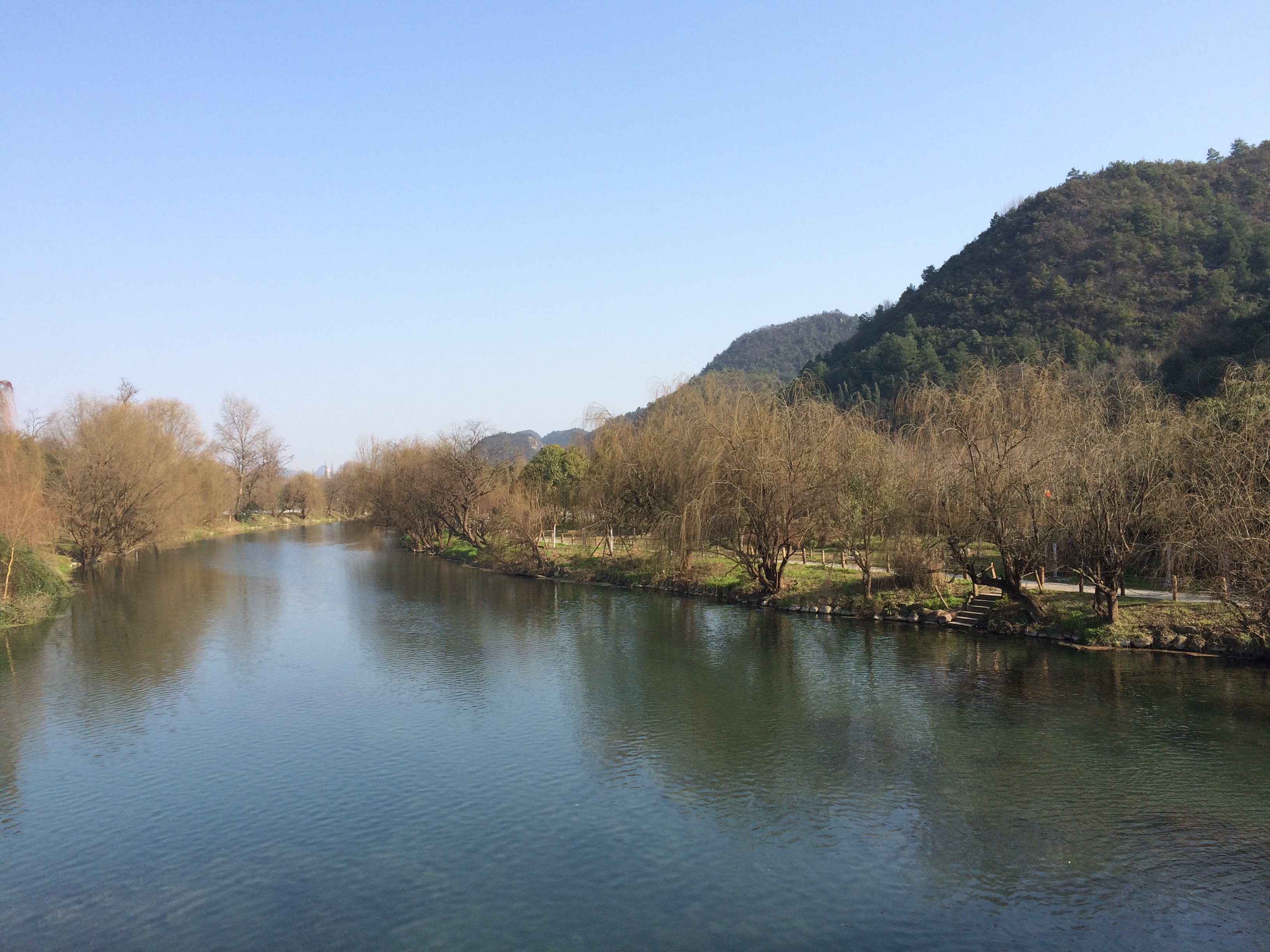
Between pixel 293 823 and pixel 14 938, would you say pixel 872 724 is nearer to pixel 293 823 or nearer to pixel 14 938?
pixel 293 823

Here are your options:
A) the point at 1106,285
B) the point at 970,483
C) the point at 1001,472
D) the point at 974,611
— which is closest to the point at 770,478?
the point at 970,483

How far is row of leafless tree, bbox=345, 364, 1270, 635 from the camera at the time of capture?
69.3 feet

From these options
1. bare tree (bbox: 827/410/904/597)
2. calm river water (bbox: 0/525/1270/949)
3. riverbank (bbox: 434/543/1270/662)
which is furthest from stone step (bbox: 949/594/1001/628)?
bare tree (bbox: 827/410/904/597)

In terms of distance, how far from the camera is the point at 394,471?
66.5m

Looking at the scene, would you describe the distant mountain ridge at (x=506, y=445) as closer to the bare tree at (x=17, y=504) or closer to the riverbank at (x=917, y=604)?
the riverbank at (x=917, y=604)

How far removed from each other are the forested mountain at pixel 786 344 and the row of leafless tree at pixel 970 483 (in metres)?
85.9

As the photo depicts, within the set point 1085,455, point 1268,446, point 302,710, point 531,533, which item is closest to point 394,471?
point 531,533

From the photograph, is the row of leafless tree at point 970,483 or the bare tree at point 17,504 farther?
the bare tree at point 17,504

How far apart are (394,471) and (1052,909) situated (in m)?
61.8

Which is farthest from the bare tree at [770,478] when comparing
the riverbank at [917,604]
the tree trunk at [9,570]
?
the tree trunk at [9,570]

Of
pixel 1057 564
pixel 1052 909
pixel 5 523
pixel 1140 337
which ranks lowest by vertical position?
pixel 1052 909

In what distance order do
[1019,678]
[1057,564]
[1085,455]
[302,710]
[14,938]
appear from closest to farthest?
[14,938] → [302,710] → [1019,678] → [1085,455] → [1057,564]

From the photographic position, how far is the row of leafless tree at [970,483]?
21109 mm

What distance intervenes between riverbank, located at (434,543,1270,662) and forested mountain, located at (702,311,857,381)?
3395 inches
